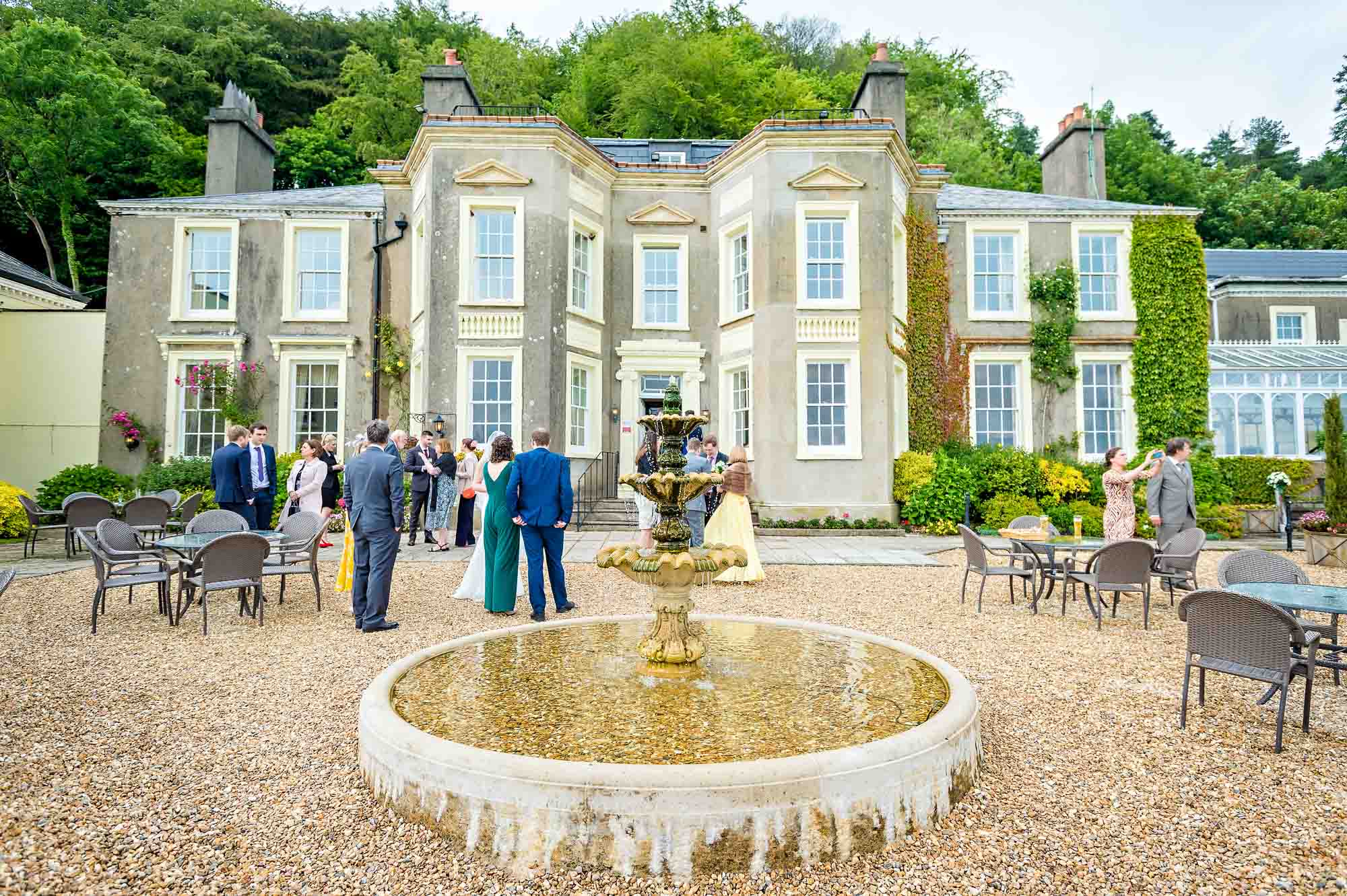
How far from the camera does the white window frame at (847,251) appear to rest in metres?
16.4

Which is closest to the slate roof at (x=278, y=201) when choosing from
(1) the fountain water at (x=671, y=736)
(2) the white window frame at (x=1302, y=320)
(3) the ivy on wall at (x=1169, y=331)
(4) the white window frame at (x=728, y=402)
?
(4) the white window frame at (x=728, y=402)

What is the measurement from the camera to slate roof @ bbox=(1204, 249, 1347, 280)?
88.1 feet

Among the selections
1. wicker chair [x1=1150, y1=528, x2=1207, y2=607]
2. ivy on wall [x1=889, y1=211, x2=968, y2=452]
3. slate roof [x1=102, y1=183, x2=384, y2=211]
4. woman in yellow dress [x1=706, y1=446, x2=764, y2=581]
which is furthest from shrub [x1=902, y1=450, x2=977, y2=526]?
slate roof [x1=102, y1=183, x2=384, y2=211]

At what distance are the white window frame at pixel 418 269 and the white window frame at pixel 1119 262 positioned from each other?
16.4 m

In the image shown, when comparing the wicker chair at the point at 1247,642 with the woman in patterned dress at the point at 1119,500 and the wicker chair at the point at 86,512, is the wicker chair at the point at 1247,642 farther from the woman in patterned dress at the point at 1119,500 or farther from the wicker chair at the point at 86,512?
the wicker chair at the point at 86,512

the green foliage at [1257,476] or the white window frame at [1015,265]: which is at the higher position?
the white window frame at [1015,265]

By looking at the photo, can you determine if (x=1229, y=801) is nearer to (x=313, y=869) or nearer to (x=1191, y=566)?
(x=313, y=869)

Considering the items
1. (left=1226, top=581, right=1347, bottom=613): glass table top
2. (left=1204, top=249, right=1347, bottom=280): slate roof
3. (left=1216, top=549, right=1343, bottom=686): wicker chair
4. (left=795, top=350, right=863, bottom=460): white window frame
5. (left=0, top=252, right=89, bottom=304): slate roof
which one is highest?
(left=1204, top=249, right=1347, bottom=280): slate roof

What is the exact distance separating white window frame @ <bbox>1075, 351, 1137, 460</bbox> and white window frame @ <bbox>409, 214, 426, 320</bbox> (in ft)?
54.3

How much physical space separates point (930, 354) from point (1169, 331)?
6160 millimetres

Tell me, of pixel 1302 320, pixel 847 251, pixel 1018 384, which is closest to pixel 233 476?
pixel 847 251

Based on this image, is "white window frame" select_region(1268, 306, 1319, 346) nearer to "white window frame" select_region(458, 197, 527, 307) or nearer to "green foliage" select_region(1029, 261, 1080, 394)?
"green foliage" select_region(1029, 261, 1080, 394)

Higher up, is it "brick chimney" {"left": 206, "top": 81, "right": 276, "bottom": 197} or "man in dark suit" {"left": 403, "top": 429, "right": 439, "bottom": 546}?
"brick chimney" {"left": 206, "top": 81, "right": 276, "bottom": 197}

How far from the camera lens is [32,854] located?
3.04 meters
